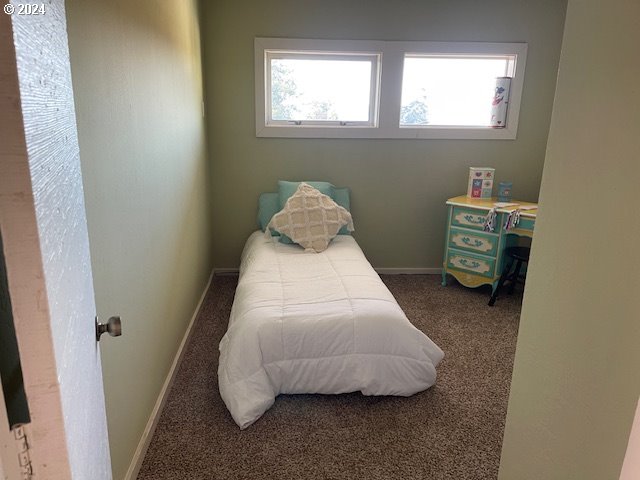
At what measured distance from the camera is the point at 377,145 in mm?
3871

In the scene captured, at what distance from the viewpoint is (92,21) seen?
140 centimetres

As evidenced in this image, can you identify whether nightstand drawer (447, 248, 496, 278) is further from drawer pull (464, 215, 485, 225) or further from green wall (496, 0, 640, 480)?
green wall (496, 0, 640, 480)

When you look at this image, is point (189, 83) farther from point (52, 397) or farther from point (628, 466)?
point (628, 466)

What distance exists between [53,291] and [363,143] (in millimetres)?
3456

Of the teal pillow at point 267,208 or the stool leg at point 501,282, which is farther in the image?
the teal pillow at point 267,208

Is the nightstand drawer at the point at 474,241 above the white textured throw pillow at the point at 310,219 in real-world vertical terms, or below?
below

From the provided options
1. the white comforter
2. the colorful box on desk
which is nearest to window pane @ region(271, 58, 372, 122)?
the colorful box on desk

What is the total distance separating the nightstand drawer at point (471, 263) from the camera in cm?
351

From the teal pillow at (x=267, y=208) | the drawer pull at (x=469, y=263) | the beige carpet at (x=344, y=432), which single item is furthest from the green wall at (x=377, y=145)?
the beige carpet at (x=344, y=432)

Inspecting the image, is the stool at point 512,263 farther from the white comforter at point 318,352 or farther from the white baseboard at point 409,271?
the white comforter at point 318,352

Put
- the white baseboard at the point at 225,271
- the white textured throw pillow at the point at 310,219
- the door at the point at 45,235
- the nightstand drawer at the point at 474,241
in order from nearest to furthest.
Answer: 1. the door at the point at 45,235
2. the white textured throw pillow at the point at 310,219
3. the nightstand drawer at the point at 474,241
4. the white baseboard at the point at 225,271

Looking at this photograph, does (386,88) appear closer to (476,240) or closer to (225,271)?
Answer: (476,240)

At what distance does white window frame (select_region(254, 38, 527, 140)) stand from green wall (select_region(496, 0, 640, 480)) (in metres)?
2.78

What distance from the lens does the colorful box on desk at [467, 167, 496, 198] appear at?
371 centimetres
